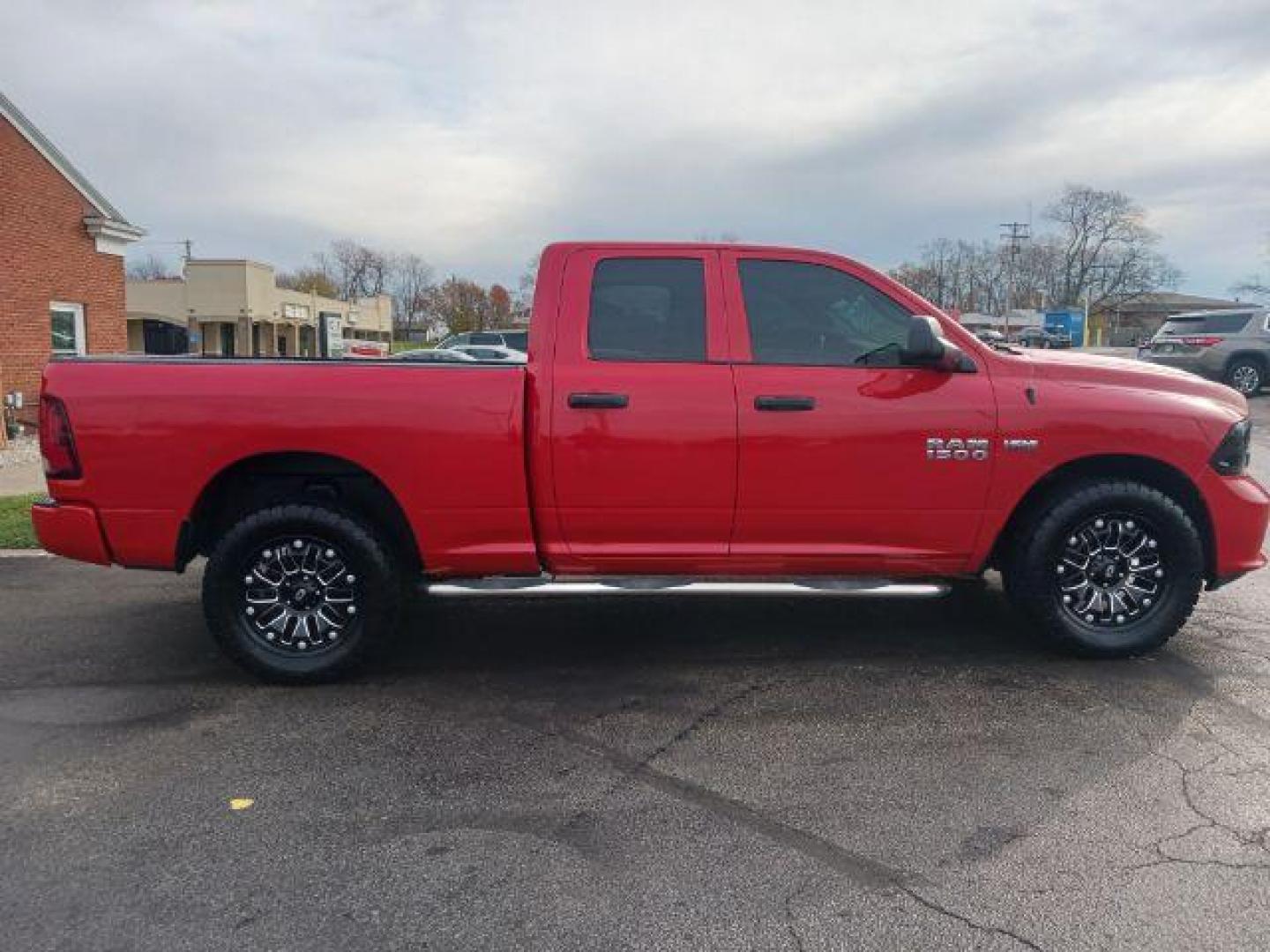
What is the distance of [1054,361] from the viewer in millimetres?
4777

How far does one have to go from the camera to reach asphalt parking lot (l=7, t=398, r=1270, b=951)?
274cm

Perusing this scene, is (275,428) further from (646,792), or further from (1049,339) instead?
(1049,339)

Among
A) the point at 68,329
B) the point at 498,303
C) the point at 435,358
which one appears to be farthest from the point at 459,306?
the point at 435,358

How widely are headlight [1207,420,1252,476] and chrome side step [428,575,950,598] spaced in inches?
58.2

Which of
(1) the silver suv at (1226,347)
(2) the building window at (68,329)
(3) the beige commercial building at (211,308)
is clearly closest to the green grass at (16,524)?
(2) the building window at (68,329)

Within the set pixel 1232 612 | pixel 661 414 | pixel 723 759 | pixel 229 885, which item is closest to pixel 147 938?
pixel 229 885

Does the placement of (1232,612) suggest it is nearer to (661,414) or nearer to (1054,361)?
(1054,361)

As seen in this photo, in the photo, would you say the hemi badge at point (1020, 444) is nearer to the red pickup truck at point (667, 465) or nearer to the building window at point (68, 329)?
the red pickup truck at point (667, 465)

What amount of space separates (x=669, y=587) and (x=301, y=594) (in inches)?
69.9

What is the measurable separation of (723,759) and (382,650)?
1906mm

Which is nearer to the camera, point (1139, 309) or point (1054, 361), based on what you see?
point (1054, 361)

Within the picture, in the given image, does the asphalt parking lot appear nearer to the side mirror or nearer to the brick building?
the side mirror

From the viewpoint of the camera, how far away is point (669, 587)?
4.58m

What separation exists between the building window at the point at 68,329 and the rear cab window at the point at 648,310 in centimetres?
1682
